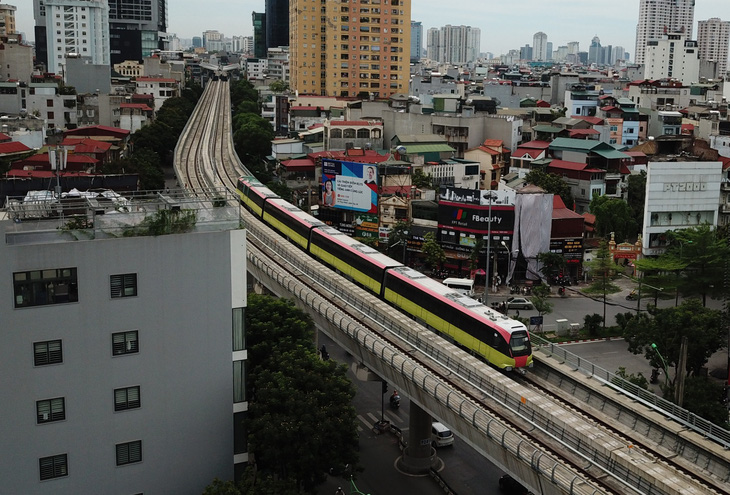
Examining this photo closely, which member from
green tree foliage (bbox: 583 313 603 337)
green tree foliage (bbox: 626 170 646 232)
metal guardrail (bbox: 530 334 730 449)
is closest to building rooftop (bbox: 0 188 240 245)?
metal guardrail (bbox: 530 334 730 449)

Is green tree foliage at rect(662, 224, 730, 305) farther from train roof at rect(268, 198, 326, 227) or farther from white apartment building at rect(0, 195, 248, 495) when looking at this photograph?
white apartment building at rect(0, 195, 248, 495)

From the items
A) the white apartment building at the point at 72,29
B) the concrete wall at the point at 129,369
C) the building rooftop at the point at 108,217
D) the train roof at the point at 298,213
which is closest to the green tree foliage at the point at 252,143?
the train roof at the point at 298,213

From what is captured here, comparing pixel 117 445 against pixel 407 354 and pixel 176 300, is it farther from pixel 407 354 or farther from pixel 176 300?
pixel 407 354

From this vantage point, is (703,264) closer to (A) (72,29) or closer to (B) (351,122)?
(B) (351,122)

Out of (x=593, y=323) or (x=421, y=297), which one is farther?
(x=593, y=323)

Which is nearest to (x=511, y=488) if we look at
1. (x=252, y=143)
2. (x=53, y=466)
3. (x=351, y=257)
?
(x=53, y=466)

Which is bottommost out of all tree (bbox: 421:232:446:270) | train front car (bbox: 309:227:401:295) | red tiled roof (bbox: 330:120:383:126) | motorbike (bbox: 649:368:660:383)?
motorbike (bbox: 649:368:660:383)

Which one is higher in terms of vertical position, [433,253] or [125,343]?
[125,343]
